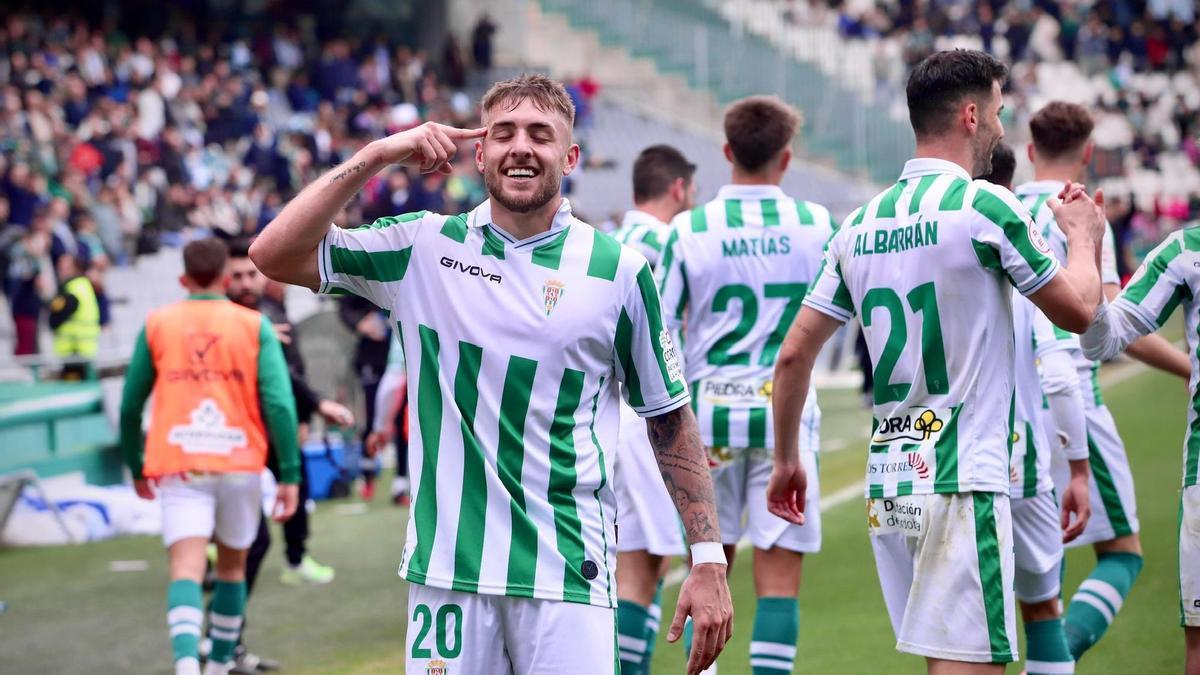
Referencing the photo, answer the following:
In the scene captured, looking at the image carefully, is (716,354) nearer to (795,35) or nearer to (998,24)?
(795,35)

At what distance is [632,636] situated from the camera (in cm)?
652

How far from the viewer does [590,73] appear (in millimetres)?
34625

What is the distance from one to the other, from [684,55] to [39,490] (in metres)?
23.9

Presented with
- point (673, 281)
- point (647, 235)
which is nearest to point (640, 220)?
point (647, 235)

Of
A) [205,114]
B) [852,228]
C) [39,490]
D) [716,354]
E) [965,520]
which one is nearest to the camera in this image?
[965,520]

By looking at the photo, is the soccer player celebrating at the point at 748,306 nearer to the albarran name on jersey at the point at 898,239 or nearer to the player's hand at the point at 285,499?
the albarran name on jersey at the point at 898,239

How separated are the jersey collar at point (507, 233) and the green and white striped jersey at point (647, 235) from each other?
9.09ft

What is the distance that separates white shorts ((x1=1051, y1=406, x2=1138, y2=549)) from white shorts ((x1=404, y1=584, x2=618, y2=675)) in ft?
10.9

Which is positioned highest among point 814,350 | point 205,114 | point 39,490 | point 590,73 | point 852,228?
point 590,73

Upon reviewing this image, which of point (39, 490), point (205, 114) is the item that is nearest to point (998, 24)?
point (205, 114)

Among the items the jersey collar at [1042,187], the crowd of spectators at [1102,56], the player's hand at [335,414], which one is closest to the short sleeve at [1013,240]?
the jersey collar at [1042,187]

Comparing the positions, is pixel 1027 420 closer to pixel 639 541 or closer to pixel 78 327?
pixel 639 541

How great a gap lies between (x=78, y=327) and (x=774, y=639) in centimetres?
1207

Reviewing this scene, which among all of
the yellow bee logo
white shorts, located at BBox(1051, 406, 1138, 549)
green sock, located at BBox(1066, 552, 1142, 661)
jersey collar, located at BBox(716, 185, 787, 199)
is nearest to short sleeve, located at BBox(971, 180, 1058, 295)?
the yellow bee logo
